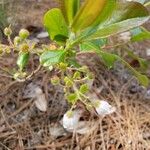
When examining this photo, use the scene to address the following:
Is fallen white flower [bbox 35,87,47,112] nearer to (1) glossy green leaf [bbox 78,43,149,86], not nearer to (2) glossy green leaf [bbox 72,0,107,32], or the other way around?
(1) glossy green leaf [bbox 78,43,149,86]

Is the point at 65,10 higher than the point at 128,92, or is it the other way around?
the point at 65,10

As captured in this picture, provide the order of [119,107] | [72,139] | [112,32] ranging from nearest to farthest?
1. [112,32]
2. [72,139]
3. [119,107]

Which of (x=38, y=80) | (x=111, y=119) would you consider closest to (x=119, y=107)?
(x=111, y=119)

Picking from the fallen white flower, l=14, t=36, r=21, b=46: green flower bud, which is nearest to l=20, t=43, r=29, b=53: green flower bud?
l=14, t=36, r=21, b=46: green flower bud

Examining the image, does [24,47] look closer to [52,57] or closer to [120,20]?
[52,57]

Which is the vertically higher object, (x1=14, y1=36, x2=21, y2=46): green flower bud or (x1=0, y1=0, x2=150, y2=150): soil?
(x1=14, y1=36, x2=21, y2=46): green flower bud

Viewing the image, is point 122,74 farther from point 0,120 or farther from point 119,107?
point 0,120
